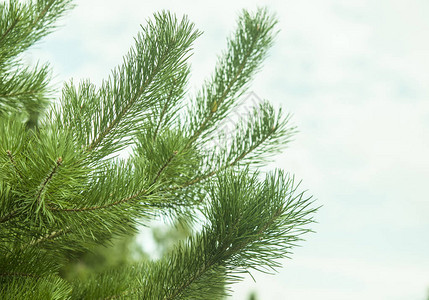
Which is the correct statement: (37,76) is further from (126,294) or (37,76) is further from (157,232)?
Answer: (157,232)

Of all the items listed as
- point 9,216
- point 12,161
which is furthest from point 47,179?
point 9,216

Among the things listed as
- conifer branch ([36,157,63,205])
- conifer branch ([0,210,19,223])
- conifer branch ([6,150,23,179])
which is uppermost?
conifer branch ([6,150,23,179])

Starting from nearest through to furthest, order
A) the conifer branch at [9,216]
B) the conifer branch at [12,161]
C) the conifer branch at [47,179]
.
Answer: the conifer branch at [47,179], the conifer branch at [12,161], the conifer branch at [9,216]

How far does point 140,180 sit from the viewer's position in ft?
4.53

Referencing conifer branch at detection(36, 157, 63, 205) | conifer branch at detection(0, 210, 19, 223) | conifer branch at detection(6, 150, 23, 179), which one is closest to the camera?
conifer branch at detection(36, 157, 63, 205)

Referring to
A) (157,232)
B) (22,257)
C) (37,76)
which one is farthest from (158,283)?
(157,232)

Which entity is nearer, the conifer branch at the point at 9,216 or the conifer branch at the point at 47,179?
the conifer branch at the point at 47,179

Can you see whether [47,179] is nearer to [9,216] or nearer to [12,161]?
[12,161]

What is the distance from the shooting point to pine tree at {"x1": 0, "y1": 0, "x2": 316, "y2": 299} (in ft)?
4.50

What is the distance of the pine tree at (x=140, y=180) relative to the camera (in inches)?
53.9

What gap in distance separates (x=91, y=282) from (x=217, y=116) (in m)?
0.89

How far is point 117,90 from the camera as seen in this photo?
5.16 feet

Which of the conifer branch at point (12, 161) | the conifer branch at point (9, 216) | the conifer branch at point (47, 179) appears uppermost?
the conifer branch at point (12, 161)

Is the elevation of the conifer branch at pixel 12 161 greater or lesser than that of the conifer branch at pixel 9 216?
greater
